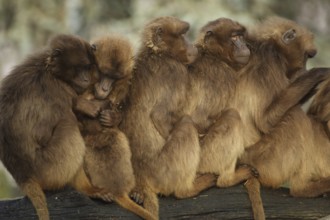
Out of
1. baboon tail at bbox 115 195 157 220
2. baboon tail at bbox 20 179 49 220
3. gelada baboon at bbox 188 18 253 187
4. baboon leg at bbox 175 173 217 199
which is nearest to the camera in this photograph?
baboon tail at bbox 20 179 49 220

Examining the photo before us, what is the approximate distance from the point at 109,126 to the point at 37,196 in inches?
35.7

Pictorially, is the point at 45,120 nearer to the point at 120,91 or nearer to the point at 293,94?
the point at 120,91

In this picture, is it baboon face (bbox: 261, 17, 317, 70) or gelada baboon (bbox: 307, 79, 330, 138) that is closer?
gelada baboon (bbox: 307, 79, 330, 138)

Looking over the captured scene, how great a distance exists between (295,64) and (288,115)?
58cm

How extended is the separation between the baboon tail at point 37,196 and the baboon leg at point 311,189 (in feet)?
7.60

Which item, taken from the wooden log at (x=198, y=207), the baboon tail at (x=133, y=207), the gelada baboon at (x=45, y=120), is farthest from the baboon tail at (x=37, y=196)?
the baboon tail at (x=133, y=207)

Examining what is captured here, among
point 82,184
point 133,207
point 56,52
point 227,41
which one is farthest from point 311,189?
point 56,52

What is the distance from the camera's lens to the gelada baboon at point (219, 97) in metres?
8.30

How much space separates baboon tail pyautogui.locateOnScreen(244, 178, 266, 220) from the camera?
8103 millimetres

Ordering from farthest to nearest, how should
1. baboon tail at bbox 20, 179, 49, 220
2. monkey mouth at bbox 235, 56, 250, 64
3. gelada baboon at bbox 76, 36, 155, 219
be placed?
monkey mouth at bbox 235, 56, 250, 64, gelada baboon at bbox 76, 36, 155, 219, baboon tail at bbox 20, 179, 49, 220

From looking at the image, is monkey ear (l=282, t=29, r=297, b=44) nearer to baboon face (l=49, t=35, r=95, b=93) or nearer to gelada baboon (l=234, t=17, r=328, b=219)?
gelada baboon (l=234, t=17, r=328, b=219)

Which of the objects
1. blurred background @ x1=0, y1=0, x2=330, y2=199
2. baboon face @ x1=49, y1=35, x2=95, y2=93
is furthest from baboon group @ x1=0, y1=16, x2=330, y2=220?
blurred background @ x1=0, y1=0, x2=330, y2=199

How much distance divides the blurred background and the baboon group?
9.92 m

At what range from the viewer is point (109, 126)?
26.6 ft
